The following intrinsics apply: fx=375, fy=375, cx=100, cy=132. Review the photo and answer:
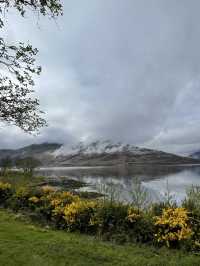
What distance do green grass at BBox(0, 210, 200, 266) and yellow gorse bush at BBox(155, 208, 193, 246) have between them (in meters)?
0.36

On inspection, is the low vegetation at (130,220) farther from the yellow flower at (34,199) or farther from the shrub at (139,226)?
the yellow flower at (34,199)

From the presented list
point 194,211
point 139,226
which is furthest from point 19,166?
point 194,211

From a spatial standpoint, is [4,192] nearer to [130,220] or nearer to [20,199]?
[20,199]

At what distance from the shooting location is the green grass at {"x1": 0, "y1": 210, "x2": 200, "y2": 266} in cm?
768

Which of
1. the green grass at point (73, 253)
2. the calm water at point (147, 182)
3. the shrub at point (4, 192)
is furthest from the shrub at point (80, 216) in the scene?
the shrub at point (4, 192)

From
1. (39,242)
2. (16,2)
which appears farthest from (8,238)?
(16,2)

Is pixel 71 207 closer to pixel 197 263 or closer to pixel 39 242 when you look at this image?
pixel 39 242

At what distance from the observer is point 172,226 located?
9.12m

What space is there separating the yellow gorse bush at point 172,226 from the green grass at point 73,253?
36cm

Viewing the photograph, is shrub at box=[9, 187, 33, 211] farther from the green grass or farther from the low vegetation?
the green grass

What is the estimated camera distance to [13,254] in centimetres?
823

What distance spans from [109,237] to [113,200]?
4.45ft

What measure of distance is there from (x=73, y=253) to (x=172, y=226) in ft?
8.24

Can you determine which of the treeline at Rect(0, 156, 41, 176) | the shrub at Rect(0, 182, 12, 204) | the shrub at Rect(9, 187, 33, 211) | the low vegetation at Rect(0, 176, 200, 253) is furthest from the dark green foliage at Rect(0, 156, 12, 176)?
the low vegetation at Rect(0, 176, 200, 253)
